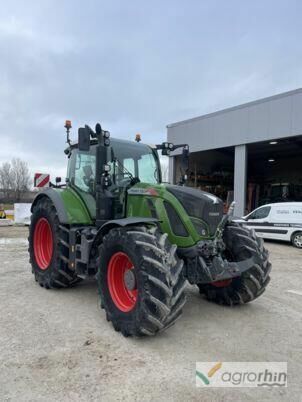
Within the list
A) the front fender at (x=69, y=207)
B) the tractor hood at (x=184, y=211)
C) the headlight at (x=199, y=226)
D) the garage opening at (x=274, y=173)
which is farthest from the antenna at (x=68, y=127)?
the garage opening at (x=274, y=173)

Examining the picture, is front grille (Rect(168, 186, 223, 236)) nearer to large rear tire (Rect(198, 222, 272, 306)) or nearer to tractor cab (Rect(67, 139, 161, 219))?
large rear tire (Rect(198, 222, 272, 306))

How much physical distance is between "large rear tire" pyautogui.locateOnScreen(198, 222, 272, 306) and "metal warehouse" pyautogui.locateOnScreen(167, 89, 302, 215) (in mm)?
6126

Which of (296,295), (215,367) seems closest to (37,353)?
(215,367)

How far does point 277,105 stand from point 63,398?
1403 cm

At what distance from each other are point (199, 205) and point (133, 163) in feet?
4.66

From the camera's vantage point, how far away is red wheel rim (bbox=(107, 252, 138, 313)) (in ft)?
12.5

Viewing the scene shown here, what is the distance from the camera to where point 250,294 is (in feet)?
14.4

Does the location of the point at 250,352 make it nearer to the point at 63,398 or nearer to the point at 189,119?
the point at 63,398

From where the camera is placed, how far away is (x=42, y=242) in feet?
19.3

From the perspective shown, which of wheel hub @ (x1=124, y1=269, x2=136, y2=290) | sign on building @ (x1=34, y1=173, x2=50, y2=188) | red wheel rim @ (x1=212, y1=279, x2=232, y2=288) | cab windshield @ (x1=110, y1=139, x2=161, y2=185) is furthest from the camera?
sign on building @ (x1=34, y1=173, x2=50, y2=188)

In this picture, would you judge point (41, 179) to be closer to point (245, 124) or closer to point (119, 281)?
point (119, 281)

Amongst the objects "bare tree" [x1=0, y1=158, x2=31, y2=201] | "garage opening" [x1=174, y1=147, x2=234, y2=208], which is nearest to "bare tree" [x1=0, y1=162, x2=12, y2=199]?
"bare tree" [x1=0, y1=158, x2=31, y2=201]

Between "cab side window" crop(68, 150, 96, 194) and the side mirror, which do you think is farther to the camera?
"cab side window" crop(68, 150, 96, 194)

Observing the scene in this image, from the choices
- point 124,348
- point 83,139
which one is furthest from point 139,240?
point 83,139
